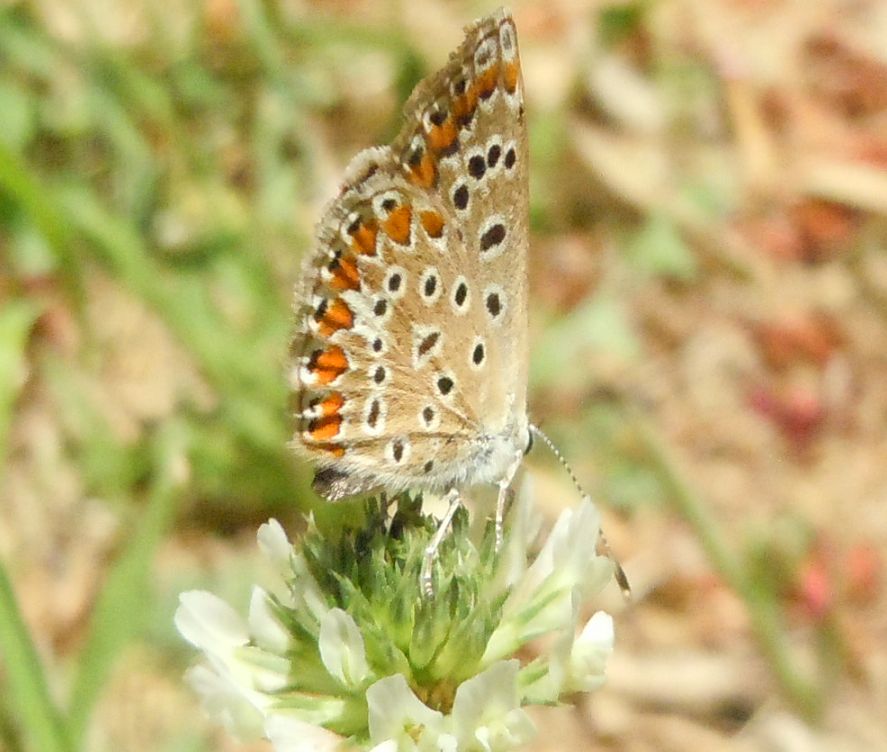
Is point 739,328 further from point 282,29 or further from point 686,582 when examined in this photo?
point 282,29

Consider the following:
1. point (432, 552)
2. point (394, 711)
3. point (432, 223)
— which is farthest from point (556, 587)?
point (432, 223)

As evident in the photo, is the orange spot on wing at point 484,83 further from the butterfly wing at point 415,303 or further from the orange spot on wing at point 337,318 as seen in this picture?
the orange spot on wing at point 337,318

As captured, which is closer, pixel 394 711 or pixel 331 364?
pixel 394 711

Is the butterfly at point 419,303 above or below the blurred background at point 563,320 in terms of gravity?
below

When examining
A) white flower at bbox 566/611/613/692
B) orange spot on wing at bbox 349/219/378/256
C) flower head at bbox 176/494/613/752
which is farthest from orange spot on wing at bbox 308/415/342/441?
white flower at bbox 566/611/613/692

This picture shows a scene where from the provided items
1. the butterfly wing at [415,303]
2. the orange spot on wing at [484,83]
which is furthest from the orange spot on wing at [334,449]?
the orange spot on wing at [484,83]

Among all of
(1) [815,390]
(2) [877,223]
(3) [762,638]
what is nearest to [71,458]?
(3) [762,638]

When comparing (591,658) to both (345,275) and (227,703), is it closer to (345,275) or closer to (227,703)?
(227,703)
